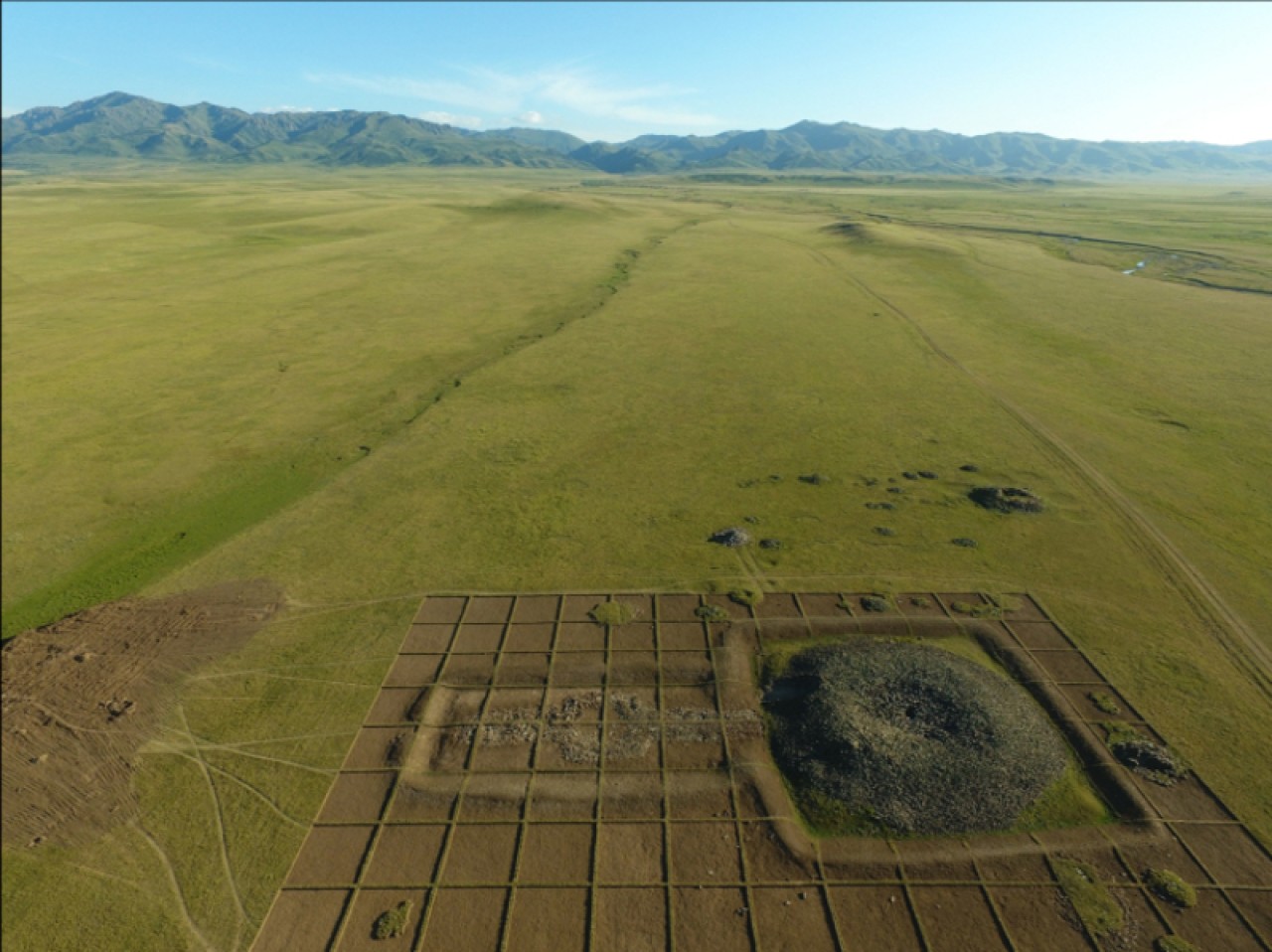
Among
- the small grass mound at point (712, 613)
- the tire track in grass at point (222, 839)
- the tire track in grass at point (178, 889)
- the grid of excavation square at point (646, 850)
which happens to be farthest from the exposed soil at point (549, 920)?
the small grass mound at point (712, 613)

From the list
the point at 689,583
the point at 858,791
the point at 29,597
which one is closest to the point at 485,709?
the point at 689,583

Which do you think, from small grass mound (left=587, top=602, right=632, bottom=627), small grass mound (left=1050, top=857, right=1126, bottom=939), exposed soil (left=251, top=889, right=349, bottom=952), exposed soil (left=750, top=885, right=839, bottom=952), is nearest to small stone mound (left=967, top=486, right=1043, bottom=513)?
small grass mound (left=1050, top=857, right=1126, bottom=939)

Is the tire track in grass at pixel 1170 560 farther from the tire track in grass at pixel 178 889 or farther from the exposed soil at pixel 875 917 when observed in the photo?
the tire track in grass at pixel 178 889

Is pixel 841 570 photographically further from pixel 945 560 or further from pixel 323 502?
pixel 323 502

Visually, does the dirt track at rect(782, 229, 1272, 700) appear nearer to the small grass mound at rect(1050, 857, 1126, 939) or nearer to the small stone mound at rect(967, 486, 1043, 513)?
the small stone mound at rect(967, 486, 1043, 513)

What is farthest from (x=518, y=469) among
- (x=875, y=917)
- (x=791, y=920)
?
(x=875, y=917)

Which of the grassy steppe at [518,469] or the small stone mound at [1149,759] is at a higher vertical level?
the grassy steppe at [518,469]
